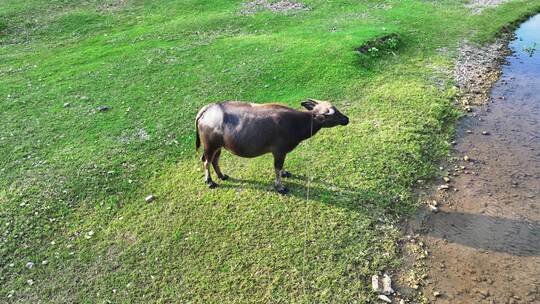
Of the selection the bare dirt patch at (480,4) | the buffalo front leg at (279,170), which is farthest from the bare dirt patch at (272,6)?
the buffalo front leg at (279,170)

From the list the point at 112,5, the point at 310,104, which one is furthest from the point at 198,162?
the point at 112,5

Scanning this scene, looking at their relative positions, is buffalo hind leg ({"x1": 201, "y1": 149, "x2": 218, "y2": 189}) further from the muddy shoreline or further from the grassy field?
the muddy shoreline

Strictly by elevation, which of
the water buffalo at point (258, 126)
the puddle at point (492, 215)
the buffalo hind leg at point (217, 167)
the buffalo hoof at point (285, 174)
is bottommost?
the puddle at point (492, 215)

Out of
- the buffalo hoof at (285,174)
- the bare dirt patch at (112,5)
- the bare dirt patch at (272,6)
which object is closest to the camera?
the buffalo hoof at (285,174)

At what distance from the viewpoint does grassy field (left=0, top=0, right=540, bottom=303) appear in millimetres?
8219

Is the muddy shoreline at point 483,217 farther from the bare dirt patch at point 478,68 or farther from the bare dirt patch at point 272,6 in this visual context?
the bare dirt patch at point 272,6

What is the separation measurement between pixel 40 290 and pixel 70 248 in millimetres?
1035

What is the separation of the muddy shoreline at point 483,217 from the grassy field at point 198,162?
1.86ft

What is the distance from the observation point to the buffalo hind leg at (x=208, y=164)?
31.7 feet

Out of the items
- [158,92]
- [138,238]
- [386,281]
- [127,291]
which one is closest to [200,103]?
[158,92]

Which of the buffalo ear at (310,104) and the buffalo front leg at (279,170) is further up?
the buffalo ear at (310,104)

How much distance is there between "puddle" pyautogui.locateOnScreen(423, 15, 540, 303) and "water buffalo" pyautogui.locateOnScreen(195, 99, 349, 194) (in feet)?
11.2

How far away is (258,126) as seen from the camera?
9227 mm

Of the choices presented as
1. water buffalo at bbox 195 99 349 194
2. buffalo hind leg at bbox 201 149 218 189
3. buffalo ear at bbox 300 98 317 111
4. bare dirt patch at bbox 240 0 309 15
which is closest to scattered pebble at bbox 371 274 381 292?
water buffalo at bbox 195 99 349 194
